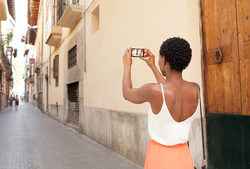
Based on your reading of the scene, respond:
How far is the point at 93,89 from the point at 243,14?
555 cm

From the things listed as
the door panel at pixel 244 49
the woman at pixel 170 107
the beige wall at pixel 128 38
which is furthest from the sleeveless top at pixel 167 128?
the beige wall at pixel 128 38

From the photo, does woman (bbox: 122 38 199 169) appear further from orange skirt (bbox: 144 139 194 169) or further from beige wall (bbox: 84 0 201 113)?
beige wall (bbox: 84 0 201 113)

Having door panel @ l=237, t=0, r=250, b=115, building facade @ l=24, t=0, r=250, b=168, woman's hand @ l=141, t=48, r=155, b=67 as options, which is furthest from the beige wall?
woman's hand @ l=141, t=48, r=155, b=67

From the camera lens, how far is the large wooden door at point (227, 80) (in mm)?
2965

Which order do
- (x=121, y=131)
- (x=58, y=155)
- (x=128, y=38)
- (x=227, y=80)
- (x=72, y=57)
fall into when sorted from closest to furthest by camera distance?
(x=227, y=80), (x=128, y=38), (x=121, y=131), (x=58, y=155), (x=72, y=57)

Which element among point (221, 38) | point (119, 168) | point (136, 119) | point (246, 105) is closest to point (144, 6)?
point (221, 38)

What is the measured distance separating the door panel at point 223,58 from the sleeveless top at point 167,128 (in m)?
1.95

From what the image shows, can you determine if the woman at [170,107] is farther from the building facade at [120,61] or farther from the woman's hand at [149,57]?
the building facade at [120,61]

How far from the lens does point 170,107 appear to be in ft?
4.59

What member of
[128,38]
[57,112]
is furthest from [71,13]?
[57,112]

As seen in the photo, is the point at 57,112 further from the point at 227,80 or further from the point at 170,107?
the point at 170,107

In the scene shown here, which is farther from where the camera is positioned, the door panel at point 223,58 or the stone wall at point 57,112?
the stone wall at point 57,112

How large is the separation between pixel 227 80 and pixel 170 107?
7.22ft

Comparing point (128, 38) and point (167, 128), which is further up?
point (128, 38)
